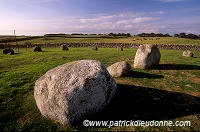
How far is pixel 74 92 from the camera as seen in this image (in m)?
11.1

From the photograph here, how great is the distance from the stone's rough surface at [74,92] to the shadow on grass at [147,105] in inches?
38.9

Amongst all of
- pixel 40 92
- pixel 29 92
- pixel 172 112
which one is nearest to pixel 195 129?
pixel 172 112

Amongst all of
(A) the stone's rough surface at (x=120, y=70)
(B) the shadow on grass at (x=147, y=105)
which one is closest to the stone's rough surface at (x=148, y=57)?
(A) the stone's rough surface at (x=120, y=70)

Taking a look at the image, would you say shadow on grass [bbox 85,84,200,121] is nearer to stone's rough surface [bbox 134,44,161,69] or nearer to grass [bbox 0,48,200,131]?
grass [bbox 0,48,200,131]

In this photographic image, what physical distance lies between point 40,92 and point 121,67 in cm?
938

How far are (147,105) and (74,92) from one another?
5.35 meters

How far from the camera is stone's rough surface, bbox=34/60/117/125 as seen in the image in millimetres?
11156

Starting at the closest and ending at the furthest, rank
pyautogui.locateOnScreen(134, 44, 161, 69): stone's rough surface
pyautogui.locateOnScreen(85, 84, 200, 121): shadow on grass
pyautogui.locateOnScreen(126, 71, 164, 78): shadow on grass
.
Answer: pyautogui.locateOnScreen(85, 84, 200, 121): shadow on grass < pyautogui.locateOnScreen(126, 71, 164, 78): shadow on grass < pyautogui.locateOnScreen(134, 44, 161, 69): stone's rough surface

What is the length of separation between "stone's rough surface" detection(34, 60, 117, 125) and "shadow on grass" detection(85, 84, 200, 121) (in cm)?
99

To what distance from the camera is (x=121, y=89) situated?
623 inches

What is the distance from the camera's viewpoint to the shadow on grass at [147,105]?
12.2 m
